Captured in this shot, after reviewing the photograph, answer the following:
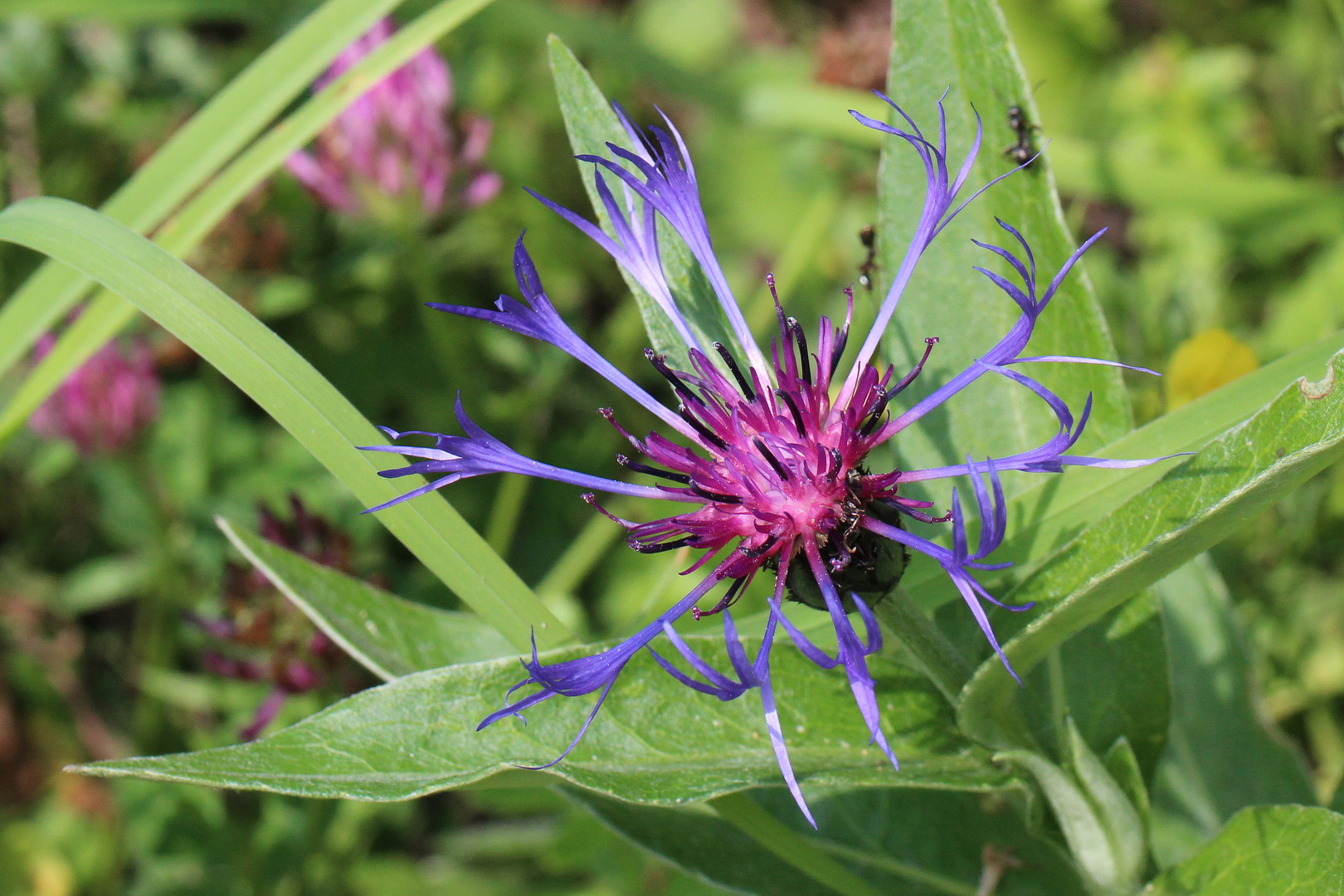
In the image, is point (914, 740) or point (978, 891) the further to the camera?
point (978, 891)

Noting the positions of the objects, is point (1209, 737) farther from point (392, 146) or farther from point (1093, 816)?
point (392, 146)

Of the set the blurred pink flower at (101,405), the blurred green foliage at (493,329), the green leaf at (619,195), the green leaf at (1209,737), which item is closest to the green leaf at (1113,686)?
the green leaf at (1209,737)

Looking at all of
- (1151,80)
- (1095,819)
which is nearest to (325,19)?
(1095,819)

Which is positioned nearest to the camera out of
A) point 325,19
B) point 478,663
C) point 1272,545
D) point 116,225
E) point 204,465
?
point 478,663

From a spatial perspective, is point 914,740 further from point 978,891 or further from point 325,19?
point 325,19

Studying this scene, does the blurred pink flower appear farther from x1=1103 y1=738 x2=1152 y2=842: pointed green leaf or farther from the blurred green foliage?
x1=1103 y1=738 x2=1152 y2=842: pointed green leaf

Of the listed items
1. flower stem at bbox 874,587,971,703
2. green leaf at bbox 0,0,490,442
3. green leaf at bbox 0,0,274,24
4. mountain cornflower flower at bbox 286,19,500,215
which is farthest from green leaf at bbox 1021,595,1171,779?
green leaf at bbox 0,0,274,24

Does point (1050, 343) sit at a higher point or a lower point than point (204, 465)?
lower
